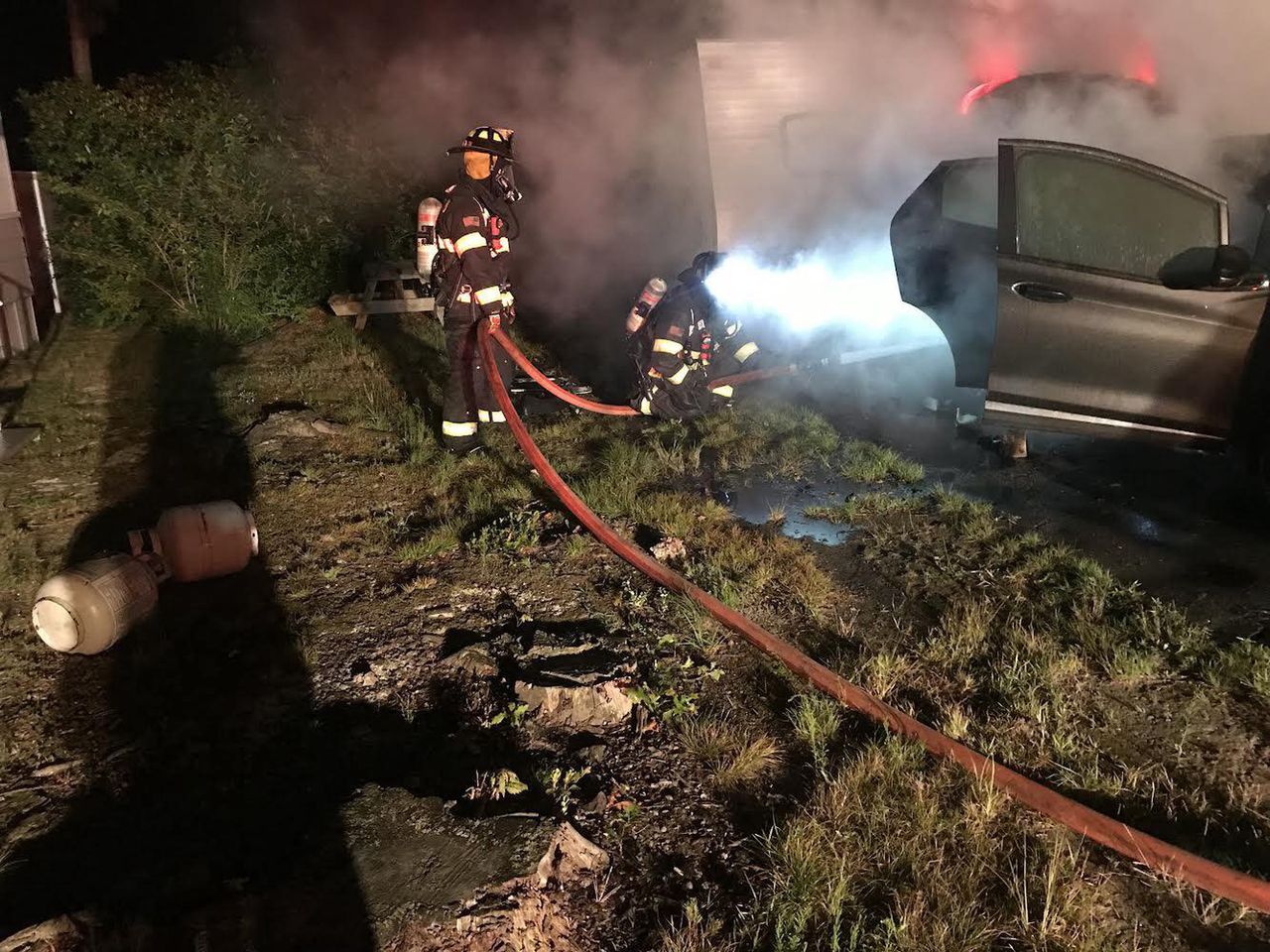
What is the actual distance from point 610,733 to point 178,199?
8001mm

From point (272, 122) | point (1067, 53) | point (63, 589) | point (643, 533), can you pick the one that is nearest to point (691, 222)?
point (1067, 53)

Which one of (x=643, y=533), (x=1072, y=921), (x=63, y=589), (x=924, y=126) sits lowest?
(x=1072, y=921)

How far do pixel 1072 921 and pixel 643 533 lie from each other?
2.53m

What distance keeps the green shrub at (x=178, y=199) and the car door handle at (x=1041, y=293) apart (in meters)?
7.54

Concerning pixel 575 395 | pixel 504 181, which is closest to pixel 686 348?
pixel 575 395

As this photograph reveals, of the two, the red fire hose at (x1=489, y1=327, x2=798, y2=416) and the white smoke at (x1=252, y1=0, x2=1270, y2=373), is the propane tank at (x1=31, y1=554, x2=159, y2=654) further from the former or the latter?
the white smoke at (x1=252, y1=0, x2=1270, y2=373)

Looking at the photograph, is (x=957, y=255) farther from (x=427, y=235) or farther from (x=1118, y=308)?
(x=427, y=235)

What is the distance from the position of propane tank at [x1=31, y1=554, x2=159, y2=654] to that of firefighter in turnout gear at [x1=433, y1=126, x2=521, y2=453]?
2.41 m

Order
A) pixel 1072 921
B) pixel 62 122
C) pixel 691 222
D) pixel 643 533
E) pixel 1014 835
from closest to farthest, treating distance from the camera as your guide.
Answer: pixel 1072 921 → pixel 1014 835 → pixel 643 533 → pixel 62 122 → pixel 691 222

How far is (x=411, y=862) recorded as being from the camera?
208cm

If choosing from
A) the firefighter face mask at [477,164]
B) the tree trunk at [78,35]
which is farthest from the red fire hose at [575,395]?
the tree trunk at [78,35]

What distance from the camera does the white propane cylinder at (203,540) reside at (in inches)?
137

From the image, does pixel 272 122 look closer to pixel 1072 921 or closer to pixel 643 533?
pixel 643 533

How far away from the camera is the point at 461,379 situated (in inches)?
207
